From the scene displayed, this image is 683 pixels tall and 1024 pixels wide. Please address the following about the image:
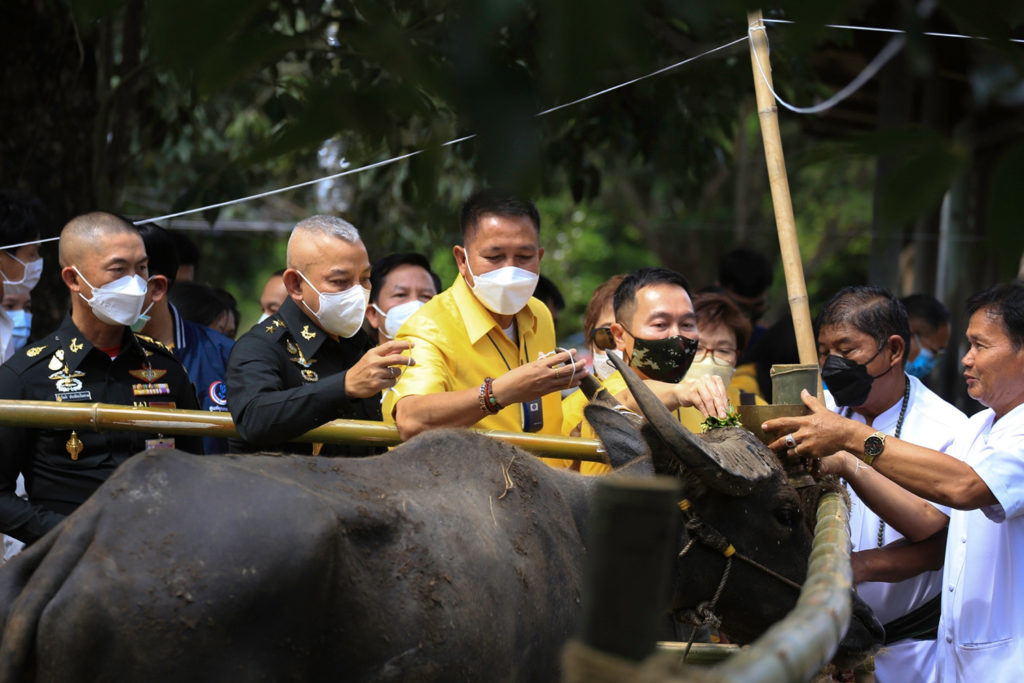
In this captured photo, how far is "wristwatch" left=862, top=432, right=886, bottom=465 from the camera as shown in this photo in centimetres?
348

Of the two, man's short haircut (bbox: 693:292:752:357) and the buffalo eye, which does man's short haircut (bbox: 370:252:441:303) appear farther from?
the buffalo eye

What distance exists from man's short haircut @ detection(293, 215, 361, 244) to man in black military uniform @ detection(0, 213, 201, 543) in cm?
70

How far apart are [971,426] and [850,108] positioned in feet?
23.5

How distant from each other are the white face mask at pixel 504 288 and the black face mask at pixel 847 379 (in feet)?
4.50

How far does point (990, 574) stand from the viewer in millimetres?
3721

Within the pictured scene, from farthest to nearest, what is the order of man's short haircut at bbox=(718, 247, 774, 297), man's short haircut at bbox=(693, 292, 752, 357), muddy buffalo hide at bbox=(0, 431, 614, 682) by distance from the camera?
man's short haircut at bbox=(718, 247, 774, 297) < man's short haircut at bbox=(693, 292, 752, 357) < muddy buffalo hide at bbox=(0, 431, 614, 682)

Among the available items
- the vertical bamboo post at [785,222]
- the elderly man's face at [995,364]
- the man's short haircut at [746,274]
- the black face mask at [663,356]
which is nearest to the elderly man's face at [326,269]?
the black face mask at [663,356]

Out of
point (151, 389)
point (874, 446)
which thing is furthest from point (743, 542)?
point (151, 389)

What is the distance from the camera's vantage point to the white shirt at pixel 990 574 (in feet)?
11.5

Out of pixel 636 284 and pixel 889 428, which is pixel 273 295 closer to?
pixel 636 284

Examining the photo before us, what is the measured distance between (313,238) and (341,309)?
33 cm

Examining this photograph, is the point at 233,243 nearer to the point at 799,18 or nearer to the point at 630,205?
the point at 630,205

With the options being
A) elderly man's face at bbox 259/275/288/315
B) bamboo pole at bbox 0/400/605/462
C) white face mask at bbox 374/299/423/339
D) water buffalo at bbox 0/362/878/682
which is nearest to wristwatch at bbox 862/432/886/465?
water buffalo at bbox 0/362/878/682

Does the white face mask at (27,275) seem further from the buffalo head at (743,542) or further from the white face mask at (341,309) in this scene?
the buffalo head at (743,542)
